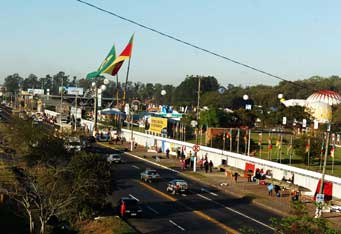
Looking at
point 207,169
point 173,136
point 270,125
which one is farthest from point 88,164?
point 270,125

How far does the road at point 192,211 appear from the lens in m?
30.9

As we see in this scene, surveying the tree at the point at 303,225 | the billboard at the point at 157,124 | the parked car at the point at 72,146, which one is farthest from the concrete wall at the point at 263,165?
the tree at the point at 303,225

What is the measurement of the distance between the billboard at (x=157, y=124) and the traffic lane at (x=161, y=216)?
39.4 m

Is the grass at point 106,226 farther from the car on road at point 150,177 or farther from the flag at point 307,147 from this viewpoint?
the flag at point 307,147

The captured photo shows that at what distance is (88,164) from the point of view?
104 feet

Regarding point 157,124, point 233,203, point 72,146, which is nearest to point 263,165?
point 233,203

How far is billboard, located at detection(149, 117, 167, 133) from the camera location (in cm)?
8581

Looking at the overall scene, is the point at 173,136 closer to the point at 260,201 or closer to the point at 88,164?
the point at 260,201

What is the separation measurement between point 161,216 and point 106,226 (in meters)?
4.88

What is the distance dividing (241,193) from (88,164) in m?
16.5

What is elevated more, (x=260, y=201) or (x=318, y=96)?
(x=318, y=96)

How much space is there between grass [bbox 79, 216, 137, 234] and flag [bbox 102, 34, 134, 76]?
222 ft

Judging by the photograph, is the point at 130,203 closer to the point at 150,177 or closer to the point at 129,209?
the point at 129,209

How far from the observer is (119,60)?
325ft
